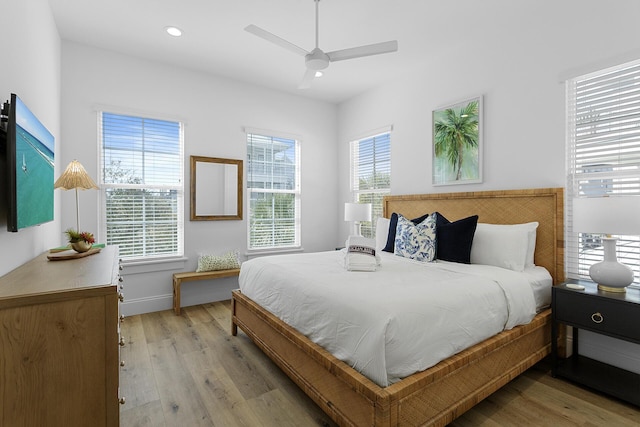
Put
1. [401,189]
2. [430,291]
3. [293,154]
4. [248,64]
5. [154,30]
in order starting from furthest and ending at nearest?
[293,154] → [401,189] → [248,64] → [154,30] → [430,291]

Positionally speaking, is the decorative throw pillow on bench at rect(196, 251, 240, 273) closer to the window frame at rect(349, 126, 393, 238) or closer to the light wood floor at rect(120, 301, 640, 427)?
the light wood floor at rect(120, 301, 640, 427)

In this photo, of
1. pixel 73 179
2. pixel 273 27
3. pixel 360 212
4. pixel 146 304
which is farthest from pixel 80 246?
pixel 360 212

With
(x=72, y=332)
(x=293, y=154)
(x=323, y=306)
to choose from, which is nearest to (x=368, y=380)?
(x=323, y=306)

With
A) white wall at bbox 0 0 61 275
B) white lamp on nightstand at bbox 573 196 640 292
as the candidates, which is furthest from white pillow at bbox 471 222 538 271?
white wall at bbox 0 0 61 275

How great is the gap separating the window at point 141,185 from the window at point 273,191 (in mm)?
960

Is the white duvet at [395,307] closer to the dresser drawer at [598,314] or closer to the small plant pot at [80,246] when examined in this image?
the dresser drawer at [598,314]

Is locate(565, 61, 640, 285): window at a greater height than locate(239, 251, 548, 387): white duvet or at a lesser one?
greater

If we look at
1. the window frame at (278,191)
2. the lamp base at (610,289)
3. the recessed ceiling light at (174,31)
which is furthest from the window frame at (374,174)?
the recessed ceiling light at (174,31)

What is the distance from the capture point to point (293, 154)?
4.89 meters

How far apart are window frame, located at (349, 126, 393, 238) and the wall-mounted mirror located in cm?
176

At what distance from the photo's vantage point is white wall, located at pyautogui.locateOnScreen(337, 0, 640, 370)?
2402mm

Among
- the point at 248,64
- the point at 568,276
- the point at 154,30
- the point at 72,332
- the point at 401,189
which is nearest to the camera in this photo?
the point at 72,332

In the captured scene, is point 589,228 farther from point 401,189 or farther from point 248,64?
point 248,64

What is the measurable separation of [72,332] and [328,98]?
455 cm
